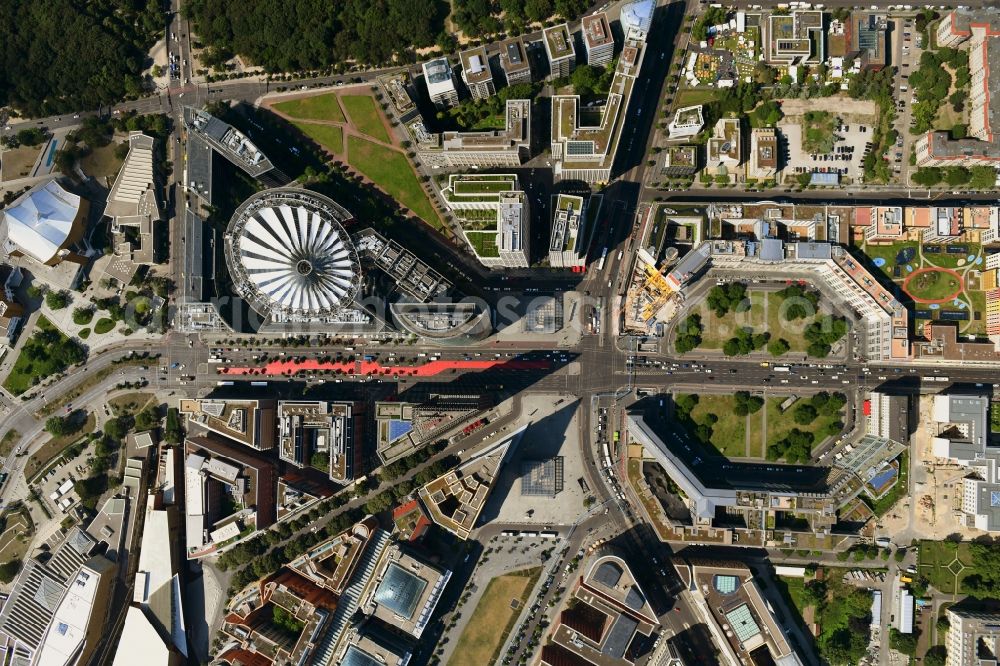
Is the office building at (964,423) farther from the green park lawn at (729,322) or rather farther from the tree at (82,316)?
the tree at (82,316)

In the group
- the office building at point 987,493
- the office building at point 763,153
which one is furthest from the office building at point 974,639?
the office building at point 763,153

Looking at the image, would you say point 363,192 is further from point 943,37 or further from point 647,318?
point 943,37

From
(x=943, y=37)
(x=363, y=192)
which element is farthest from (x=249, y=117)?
(x=943, y=37)

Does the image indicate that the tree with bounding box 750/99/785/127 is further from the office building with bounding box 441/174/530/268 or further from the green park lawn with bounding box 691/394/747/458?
the green park lawn with bounding box 691/394/747/458

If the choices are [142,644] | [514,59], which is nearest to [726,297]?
[514,59]

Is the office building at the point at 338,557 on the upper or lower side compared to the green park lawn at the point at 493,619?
upper
